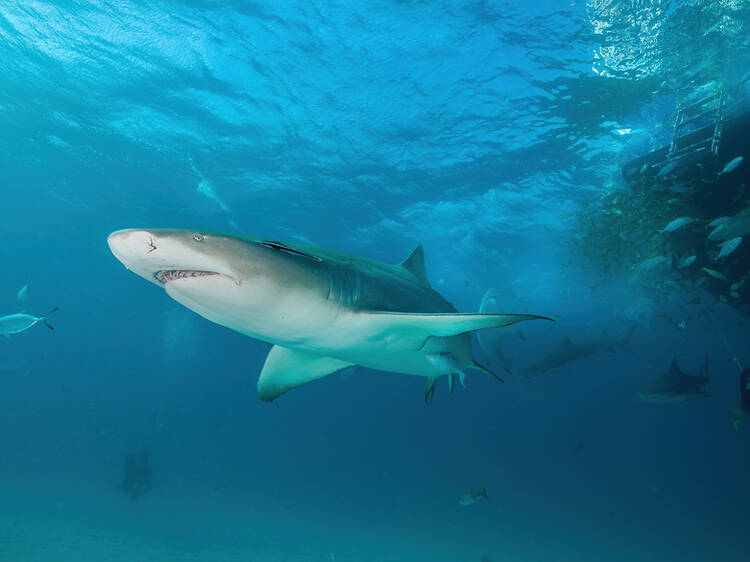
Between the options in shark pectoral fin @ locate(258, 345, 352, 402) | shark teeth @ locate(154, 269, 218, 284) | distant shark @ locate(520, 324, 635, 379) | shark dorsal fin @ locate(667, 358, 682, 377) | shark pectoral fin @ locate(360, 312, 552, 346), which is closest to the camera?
shark teeth @ locate(154, 269, 218, 284)

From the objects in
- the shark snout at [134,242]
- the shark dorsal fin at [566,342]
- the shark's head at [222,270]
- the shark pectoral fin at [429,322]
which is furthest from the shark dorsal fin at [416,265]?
the shark dorsal fin at [566,342]

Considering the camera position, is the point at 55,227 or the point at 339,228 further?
the point at 55,227

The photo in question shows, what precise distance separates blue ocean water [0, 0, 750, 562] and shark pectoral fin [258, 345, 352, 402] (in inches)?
150

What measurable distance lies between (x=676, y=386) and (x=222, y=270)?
12488mm

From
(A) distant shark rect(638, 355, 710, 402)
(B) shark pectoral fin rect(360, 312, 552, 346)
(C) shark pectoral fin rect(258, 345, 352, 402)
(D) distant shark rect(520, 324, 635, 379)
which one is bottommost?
(C) shark pectoral fin rect(258, 345, 352, 402)

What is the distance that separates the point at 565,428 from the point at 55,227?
84.5 metres

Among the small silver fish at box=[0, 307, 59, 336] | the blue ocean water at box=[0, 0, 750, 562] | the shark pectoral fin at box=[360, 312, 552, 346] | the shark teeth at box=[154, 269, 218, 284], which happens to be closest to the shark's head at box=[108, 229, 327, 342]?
the shark teeth at box=[154, 269, 218, 284]

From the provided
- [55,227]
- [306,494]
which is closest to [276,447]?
[306,494]

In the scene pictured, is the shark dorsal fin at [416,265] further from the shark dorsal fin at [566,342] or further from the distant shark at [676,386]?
the shark dorsal fin at [566,342]

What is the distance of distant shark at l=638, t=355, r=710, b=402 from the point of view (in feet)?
32.5

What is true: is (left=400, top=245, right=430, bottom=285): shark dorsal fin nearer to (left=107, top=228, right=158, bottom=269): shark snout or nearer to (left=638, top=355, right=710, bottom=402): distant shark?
(left=107, top=228, right=158, bottom=269): shark snout

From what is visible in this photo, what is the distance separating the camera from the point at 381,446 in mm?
59125

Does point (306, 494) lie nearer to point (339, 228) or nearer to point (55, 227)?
point (339, 228)

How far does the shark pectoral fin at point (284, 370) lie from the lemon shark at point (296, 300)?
11 millimetres
